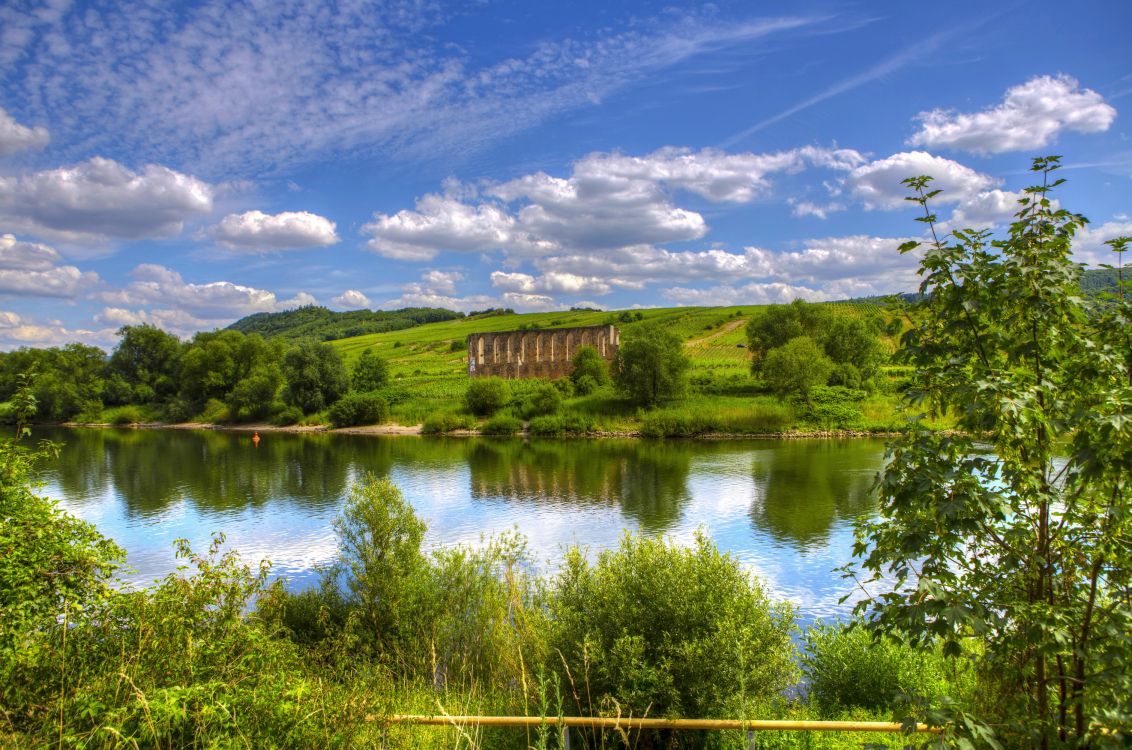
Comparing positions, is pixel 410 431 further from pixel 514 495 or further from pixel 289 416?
pixel 514 495

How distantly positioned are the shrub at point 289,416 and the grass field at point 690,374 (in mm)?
10760

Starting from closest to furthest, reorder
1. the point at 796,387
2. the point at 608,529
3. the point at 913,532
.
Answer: the point at 913,532 → the point at 608,529 → the point at 796,387

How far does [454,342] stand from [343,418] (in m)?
49.8

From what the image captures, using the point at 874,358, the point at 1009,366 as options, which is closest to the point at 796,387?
the point at 874,358

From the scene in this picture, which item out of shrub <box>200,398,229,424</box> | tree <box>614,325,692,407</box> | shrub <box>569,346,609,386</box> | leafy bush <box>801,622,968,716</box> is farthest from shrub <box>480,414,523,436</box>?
leafy bush <box>801,622,968,716</box>

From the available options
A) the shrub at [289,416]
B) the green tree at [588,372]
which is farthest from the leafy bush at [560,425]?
the shrub at [289,416]

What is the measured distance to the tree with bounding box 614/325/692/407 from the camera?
64.3 m

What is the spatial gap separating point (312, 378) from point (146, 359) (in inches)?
1546

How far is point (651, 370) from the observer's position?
6462cm

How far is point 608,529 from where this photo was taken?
26469 millimetres

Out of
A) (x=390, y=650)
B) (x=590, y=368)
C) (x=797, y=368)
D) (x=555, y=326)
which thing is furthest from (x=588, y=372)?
(x=390, y=650)

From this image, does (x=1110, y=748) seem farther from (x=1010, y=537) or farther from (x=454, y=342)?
(x=454, y=342)

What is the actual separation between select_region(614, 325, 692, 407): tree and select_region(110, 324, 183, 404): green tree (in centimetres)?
7010

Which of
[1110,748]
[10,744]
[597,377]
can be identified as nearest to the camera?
[1110,748]
